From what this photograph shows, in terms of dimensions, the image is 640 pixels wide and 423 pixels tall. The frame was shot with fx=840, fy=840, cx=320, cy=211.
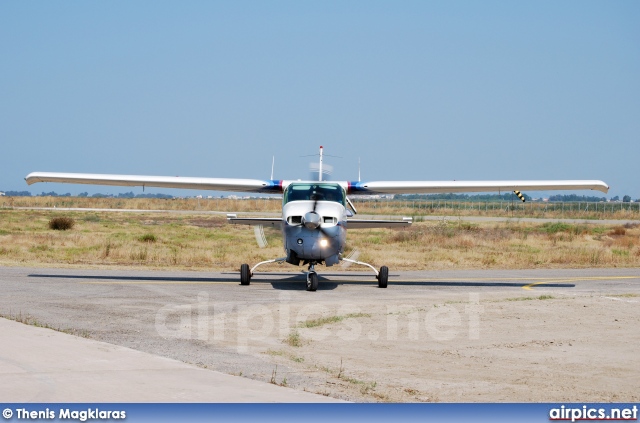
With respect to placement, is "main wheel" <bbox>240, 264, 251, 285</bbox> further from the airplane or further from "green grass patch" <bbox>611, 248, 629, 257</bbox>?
"green grass patch" <bbox>611, 248, 629, 257</bbox>

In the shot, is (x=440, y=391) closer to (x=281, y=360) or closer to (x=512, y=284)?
(x=281, y=360)

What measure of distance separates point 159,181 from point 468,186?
9271mm

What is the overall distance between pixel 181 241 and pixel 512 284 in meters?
19.7

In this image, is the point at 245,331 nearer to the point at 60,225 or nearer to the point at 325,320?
the point at 325,320

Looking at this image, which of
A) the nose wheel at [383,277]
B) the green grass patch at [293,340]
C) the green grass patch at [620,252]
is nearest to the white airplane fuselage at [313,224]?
the nose wheel at [383,277]

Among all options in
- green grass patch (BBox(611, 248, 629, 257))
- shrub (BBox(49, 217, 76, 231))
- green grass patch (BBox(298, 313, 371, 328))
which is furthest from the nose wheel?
shrub (BBox(49, 217, 76, 231))

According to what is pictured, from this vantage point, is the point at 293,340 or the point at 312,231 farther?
the point at 312,231

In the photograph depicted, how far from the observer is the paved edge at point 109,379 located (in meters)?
7.67

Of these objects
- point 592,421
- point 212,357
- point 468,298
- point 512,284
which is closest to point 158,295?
point 468,298

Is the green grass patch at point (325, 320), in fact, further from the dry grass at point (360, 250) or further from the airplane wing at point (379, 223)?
the dry grass at point (360, 250)

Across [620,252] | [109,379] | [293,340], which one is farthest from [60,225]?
[109,379]

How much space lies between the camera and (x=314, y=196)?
2094cm

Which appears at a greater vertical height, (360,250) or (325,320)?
(360,250)

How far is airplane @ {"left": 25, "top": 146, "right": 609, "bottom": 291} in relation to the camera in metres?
20.1
